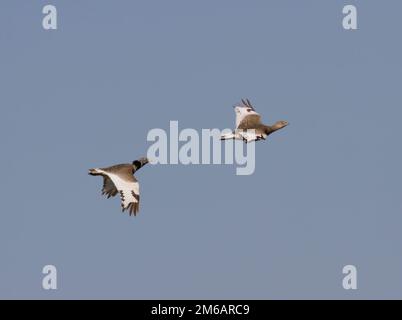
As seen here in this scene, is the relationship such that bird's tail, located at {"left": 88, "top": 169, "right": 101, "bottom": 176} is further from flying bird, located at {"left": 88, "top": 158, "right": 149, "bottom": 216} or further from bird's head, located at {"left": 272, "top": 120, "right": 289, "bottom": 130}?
bird's head, located at {"left": 272, "top": 120, "right": 289, "bottom": 130}

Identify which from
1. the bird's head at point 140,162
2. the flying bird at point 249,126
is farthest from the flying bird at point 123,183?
the flying bird at point 249,126

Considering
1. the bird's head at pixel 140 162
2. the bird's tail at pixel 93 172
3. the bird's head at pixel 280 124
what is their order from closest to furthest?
the bird's tail at pixel 93 172
the bird's head at pixel 140 162
the bird's head at pixel 280 124

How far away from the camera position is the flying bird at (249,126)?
479 ft

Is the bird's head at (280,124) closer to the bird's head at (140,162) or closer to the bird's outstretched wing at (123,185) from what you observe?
the bird's head at (140,162)

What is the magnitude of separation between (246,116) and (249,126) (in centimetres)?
166

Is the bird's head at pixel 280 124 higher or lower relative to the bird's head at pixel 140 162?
higher

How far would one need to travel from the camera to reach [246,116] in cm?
14938

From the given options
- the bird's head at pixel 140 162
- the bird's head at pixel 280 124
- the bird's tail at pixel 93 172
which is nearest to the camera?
the bird's tail at pixel 93 172

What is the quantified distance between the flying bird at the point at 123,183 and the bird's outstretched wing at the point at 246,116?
11.1 metres

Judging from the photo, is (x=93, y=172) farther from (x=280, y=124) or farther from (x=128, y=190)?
(x=280, y=124)

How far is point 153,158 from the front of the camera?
5659 inches

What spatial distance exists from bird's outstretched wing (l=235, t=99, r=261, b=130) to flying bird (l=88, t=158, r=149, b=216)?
11067 millimetres
